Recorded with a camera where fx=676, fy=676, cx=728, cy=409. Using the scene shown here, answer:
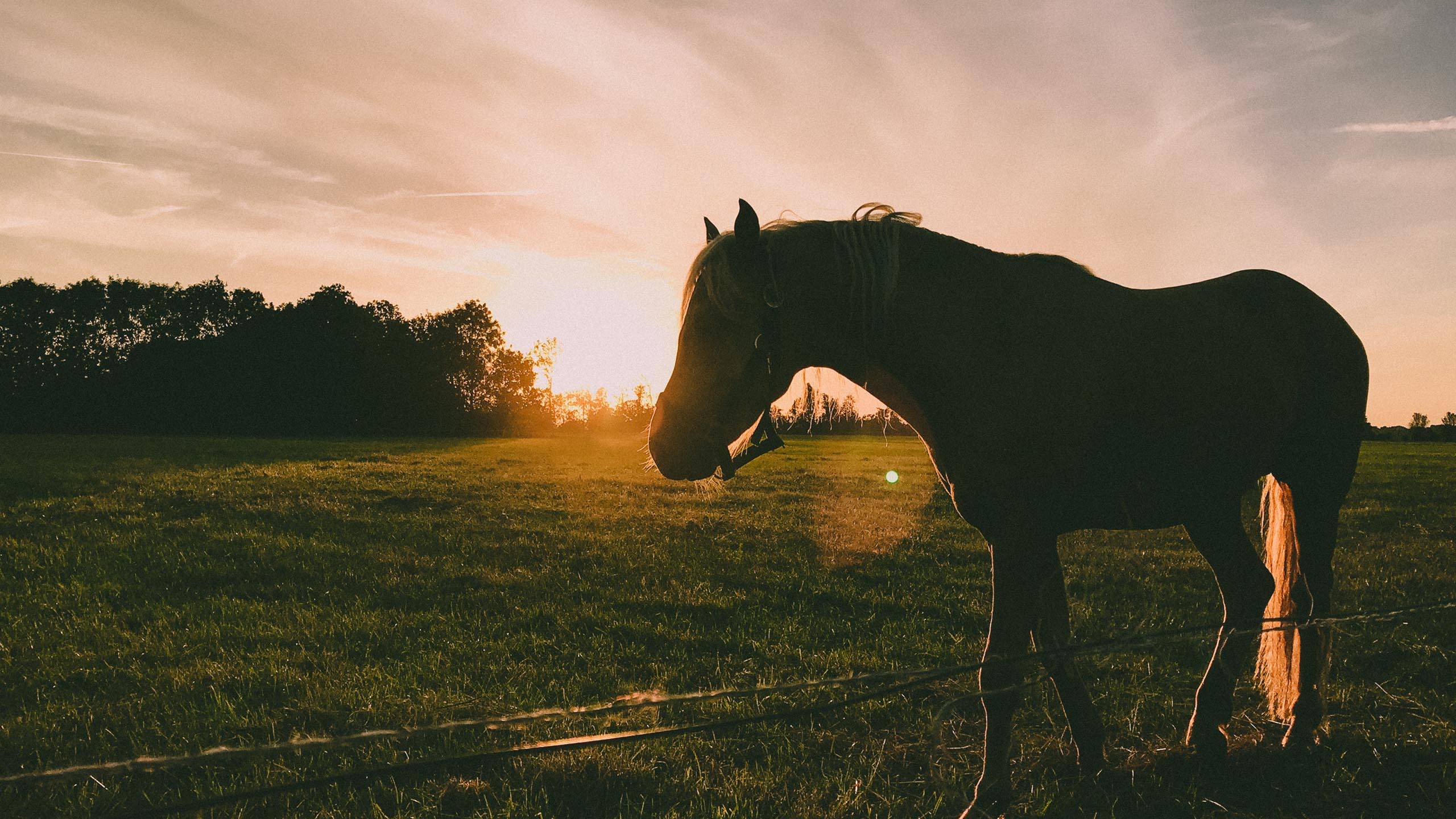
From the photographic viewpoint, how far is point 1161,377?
8.17 feet

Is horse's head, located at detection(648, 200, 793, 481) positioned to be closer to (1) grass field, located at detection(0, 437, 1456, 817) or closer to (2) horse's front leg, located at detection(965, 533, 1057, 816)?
(2) horse's front leg, located at detection(965, 533, 1057, 816)

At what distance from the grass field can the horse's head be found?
112 centimetres

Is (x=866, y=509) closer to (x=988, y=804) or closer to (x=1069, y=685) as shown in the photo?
(x=1069, y=685)

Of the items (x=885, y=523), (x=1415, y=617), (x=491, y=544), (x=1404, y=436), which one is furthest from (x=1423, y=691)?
(x=1404, y=436)

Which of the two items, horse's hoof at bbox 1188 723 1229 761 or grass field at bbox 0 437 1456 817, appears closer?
grass field at bbox 0 437 1456 817

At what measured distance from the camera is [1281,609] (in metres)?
3.34

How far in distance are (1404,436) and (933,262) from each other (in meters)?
77.0

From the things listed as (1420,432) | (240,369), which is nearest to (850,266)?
(240,369)

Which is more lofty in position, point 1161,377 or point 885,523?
point 1161,377

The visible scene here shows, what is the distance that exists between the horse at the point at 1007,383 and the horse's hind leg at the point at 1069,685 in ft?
0.10

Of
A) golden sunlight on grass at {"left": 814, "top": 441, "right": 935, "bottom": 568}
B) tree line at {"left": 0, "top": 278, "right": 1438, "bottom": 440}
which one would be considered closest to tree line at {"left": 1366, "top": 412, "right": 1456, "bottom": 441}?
tree line at {"left": 0, "top": 278, "right": 1438, "bottom": 440}

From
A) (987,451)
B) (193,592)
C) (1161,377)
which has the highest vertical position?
(1161,377)

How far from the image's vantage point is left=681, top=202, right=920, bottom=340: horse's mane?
2.25 meters

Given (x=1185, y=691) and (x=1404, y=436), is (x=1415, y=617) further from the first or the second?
(x=1404, y=436)
